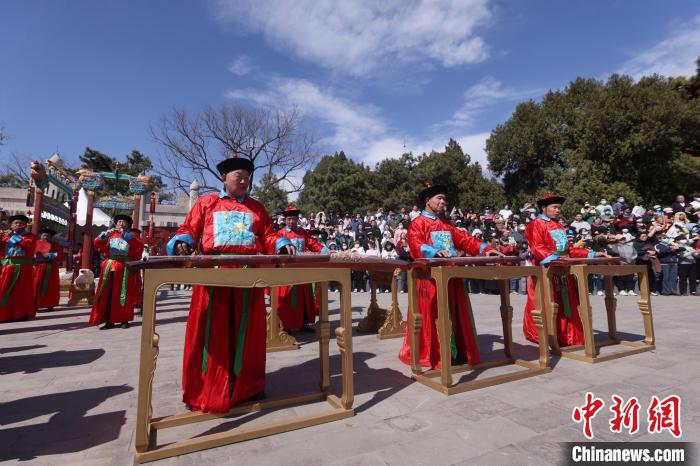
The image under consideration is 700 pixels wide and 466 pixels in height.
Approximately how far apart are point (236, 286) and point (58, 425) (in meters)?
1.81

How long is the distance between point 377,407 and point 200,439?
1.37 m

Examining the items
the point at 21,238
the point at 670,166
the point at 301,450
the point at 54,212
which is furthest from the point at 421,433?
the point at 670,166

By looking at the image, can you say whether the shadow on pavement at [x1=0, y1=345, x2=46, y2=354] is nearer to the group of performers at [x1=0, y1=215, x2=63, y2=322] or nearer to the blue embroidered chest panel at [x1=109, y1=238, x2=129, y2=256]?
the blue embroidered chest panel at [x1=109, y1=238, x2=129, y2=256]

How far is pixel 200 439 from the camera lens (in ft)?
8.16

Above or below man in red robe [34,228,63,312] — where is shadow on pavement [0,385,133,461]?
below

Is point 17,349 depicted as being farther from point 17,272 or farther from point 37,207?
point 37,207

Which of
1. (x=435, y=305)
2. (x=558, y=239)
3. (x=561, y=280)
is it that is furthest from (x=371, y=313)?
(x=558, y=239)

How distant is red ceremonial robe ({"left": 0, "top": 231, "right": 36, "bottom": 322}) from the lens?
311 inches

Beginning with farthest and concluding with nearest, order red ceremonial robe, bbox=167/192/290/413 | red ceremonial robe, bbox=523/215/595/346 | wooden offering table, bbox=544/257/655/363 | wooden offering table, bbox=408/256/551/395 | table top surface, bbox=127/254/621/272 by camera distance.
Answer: red ceremonial robe, bbox=523/215/595/346 → wooden offering table, bbox=544/257/655/363 → wooden offering table, bbox=408/256/551/395 → red ceremonial robe, bbox=167/192/290/413 → table top surface, bbox=127/254/621/272

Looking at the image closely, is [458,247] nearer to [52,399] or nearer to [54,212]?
[52,399]

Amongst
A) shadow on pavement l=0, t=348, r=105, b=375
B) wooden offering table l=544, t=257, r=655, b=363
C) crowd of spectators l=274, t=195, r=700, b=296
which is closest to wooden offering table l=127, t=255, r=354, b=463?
shadow on pavement l=0, t=348, r=105, b=375

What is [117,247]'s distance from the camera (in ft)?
24.0

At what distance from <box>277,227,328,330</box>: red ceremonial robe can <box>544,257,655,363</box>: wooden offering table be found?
3.71m

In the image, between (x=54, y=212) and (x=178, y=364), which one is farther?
(x=54, y=212)
